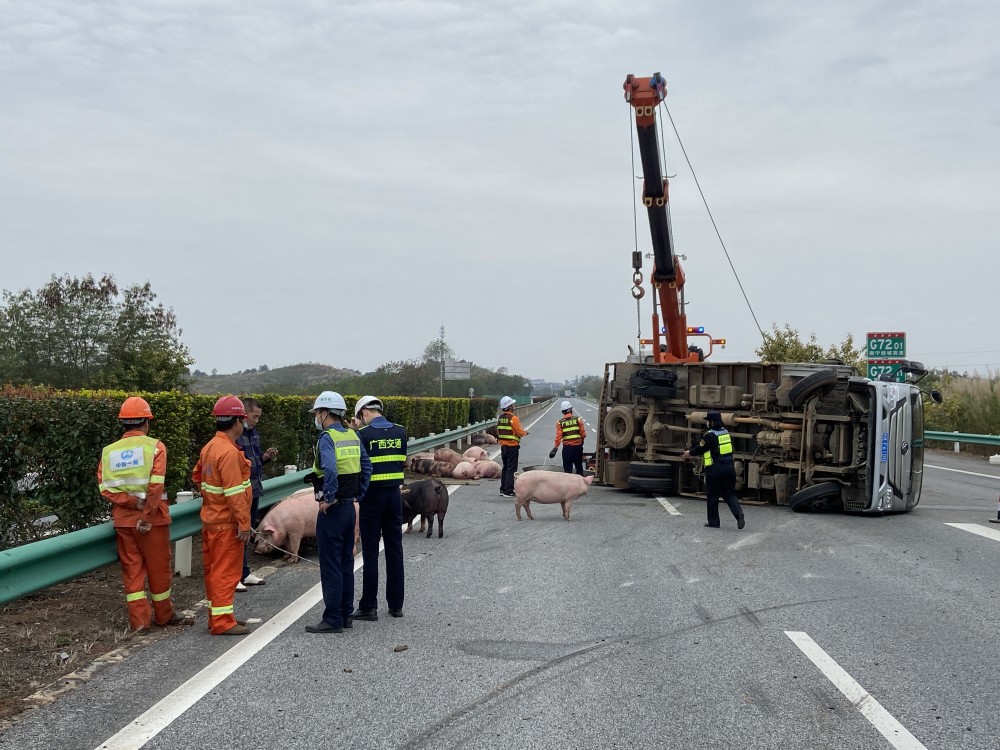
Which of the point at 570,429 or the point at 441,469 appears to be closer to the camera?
the point at 570,429

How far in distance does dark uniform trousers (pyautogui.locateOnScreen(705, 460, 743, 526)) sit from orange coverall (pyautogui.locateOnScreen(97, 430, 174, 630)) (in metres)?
7.68

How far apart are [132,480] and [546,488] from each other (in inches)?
290

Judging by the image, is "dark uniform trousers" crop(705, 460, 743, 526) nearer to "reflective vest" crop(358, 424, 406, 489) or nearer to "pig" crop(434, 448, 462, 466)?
"reflective vest" crop(358, 424, 406, 489)

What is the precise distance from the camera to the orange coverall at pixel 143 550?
6748mm

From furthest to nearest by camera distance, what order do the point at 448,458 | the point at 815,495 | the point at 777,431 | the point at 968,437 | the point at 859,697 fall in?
the point at 968,437, the point at 448,458, the point at 777,431, the point at 815,495, the point at 859,697

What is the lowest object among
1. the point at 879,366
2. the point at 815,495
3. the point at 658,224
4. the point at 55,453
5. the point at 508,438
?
the point at 815,495

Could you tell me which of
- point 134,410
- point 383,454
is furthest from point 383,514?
point 134,410

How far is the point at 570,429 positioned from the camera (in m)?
16.9

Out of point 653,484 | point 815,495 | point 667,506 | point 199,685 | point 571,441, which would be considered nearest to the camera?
point 199,685

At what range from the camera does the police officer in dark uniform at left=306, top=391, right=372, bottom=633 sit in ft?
22.3

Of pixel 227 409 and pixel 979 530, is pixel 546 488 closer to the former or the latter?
pixel 979 530

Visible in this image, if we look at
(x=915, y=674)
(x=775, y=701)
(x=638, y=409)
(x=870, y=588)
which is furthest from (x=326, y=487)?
(x=638, y=409)

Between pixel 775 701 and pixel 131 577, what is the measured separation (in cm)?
463

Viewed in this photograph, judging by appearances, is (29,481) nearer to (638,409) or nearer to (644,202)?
(638,409)
